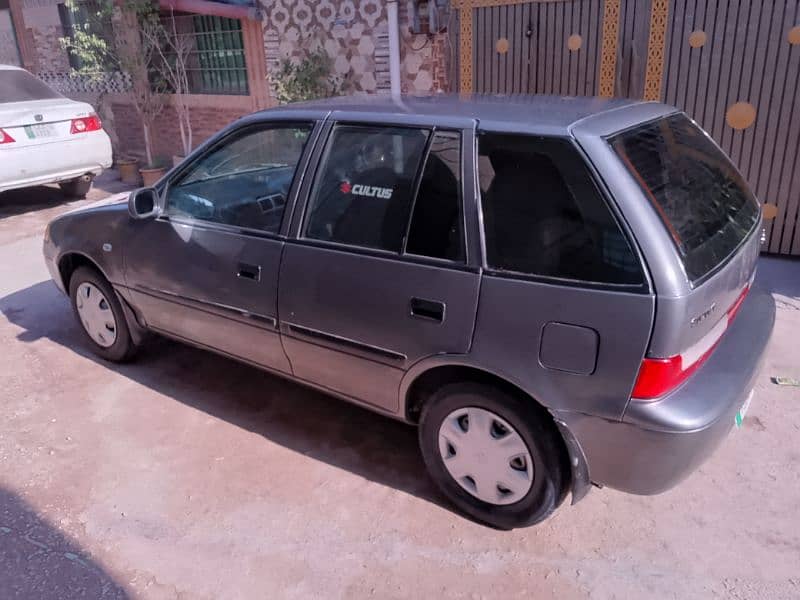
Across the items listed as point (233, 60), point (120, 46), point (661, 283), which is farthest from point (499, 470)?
point (120, 46)

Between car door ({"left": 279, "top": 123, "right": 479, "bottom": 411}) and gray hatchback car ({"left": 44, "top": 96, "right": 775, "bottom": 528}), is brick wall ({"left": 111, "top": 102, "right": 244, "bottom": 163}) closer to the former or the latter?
gray hatchback car ({"left": 44, "top": 96, "right": 775, "bottom": 528})

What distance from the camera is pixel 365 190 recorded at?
3.09m

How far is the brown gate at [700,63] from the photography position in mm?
5566

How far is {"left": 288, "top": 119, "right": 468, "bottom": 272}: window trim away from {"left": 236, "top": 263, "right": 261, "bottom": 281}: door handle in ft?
0.86

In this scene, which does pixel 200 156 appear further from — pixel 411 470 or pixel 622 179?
pixel 622 179

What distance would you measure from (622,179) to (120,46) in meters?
9.65

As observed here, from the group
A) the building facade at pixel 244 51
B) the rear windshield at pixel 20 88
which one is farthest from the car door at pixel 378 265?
the rear windshield at pixel 20 88

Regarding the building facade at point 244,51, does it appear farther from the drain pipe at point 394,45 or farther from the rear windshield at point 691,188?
the rear windshield at point 691,188

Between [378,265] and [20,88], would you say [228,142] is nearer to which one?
[378,265]

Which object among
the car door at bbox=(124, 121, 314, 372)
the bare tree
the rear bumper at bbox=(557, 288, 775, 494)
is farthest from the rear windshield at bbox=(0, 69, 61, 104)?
the rear bumper at bbox=(557, 288, 775, 494)

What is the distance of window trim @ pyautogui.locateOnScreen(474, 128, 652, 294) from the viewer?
7.75 ft

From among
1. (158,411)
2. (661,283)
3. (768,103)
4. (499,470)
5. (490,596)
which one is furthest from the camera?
(768,103)

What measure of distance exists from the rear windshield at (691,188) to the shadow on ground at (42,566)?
2571 millimetres

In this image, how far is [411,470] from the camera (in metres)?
3.45
